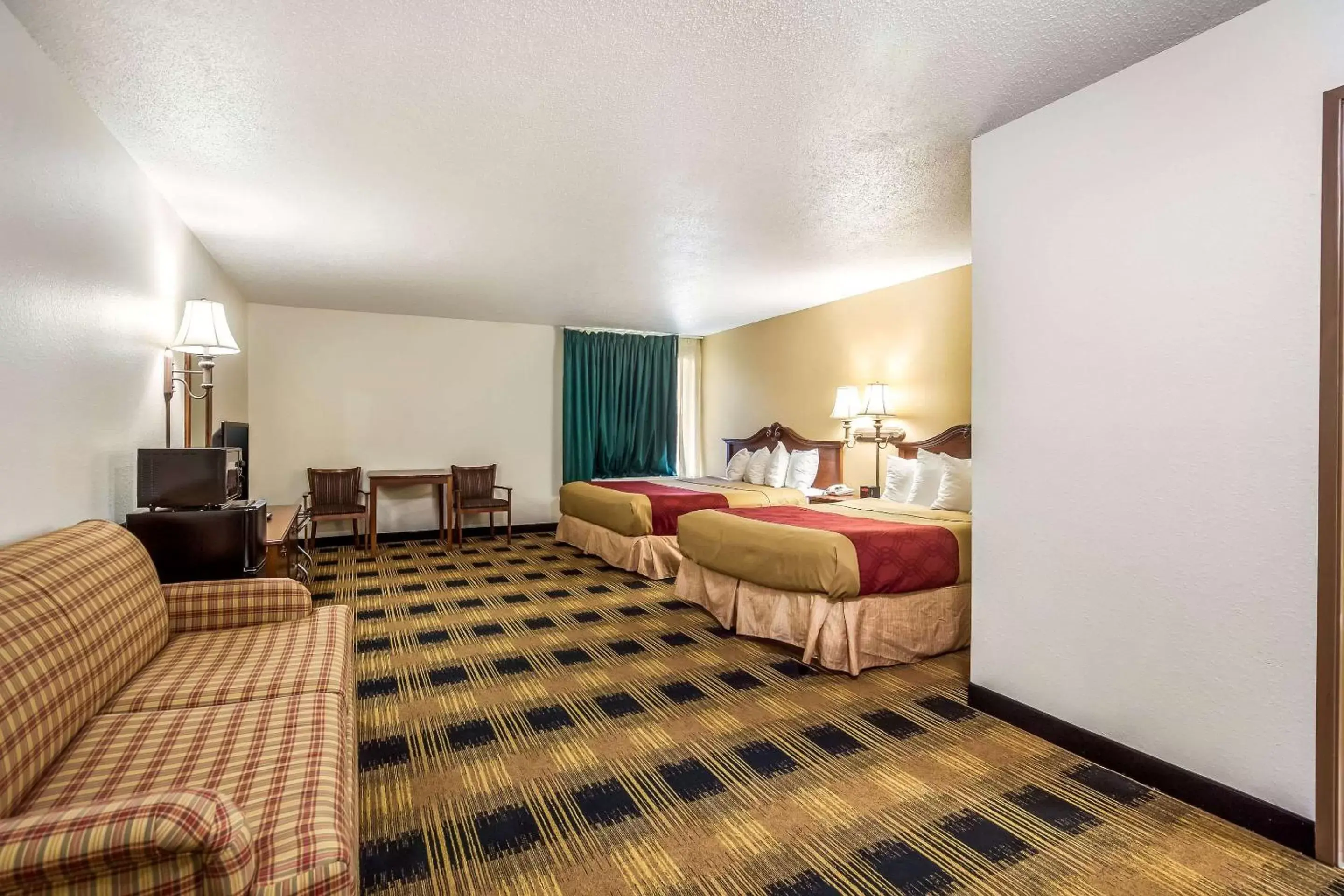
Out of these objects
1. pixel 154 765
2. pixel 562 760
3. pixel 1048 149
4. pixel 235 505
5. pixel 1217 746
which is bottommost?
pixel 562 760

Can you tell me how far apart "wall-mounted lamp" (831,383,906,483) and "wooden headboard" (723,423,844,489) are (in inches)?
7.2

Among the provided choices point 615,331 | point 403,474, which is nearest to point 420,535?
point 403,474

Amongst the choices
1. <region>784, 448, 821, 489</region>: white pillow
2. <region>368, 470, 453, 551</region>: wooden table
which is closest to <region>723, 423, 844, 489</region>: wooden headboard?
<region>784, 448, 821, 489</region>: white pillow

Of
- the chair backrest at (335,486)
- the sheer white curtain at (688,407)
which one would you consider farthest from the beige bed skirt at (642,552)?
the sheer white curtain at (688,407)

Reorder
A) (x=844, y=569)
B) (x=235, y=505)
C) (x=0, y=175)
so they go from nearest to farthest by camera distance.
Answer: (x=0, y=175) → (x=235, y=505) → (x=844, y=569)

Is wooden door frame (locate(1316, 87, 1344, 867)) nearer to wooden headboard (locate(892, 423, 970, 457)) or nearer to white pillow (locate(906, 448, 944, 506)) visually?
white pillow (locate(906, 448, 944, 506))

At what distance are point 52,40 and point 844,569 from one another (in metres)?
3.52

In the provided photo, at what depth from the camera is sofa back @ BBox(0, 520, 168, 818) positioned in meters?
1.31

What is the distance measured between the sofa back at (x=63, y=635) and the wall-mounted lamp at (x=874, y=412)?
Answer: 4.73 m

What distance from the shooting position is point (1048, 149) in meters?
2.52

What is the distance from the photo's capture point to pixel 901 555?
334 centimetres

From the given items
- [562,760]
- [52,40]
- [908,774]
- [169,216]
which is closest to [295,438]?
[169,216]

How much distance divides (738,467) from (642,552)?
2.01 meters

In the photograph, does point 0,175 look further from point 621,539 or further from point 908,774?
point 621,539
